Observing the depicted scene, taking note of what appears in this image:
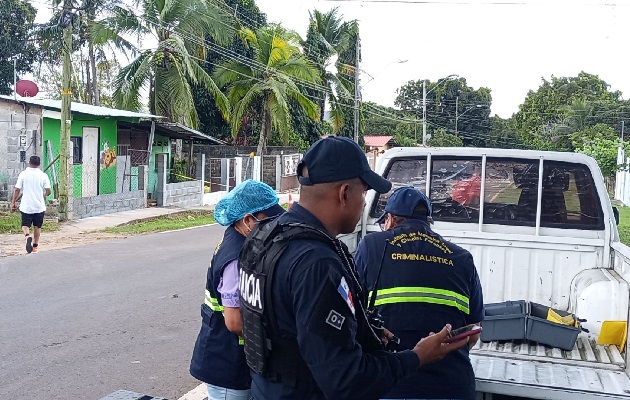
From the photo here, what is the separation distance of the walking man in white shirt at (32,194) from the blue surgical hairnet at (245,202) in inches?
419

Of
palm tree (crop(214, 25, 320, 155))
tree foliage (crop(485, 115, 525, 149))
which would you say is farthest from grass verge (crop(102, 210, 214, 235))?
tree foliage (crop(485, 115, 525, 149))

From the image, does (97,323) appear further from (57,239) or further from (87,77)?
(87,77)

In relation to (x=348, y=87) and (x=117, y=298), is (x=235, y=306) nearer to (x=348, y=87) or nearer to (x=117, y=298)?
(x=117, y=298)

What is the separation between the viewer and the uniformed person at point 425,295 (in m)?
3.34

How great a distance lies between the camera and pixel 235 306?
126 inches

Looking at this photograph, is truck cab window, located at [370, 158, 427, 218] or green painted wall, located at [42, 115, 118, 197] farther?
green painted wall, located at [42, 115, 118, 197]

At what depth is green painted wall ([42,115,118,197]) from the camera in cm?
2110

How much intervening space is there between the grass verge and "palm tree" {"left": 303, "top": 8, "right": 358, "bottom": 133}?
15.5 metres

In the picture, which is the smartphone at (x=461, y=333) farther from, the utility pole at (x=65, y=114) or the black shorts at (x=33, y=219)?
the utility pole at (x=65, y=114)

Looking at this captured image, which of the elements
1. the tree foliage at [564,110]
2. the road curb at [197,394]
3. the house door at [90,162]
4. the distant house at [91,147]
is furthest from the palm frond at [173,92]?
the tree foliage at [564,110]

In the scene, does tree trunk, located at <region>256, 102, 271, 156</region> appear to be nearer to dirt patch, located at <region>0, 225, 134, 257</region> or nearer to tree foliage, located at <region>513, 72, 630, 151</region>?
dirt patch, located at <region>0, 225, 134, 257</region>

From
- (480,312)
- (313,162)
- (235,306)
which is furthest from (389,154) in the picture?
(313,162)

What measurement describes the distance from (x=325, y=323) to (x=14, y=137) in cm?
1928

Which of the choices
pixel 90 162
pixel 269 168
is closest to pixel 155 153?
pixel 90 162
